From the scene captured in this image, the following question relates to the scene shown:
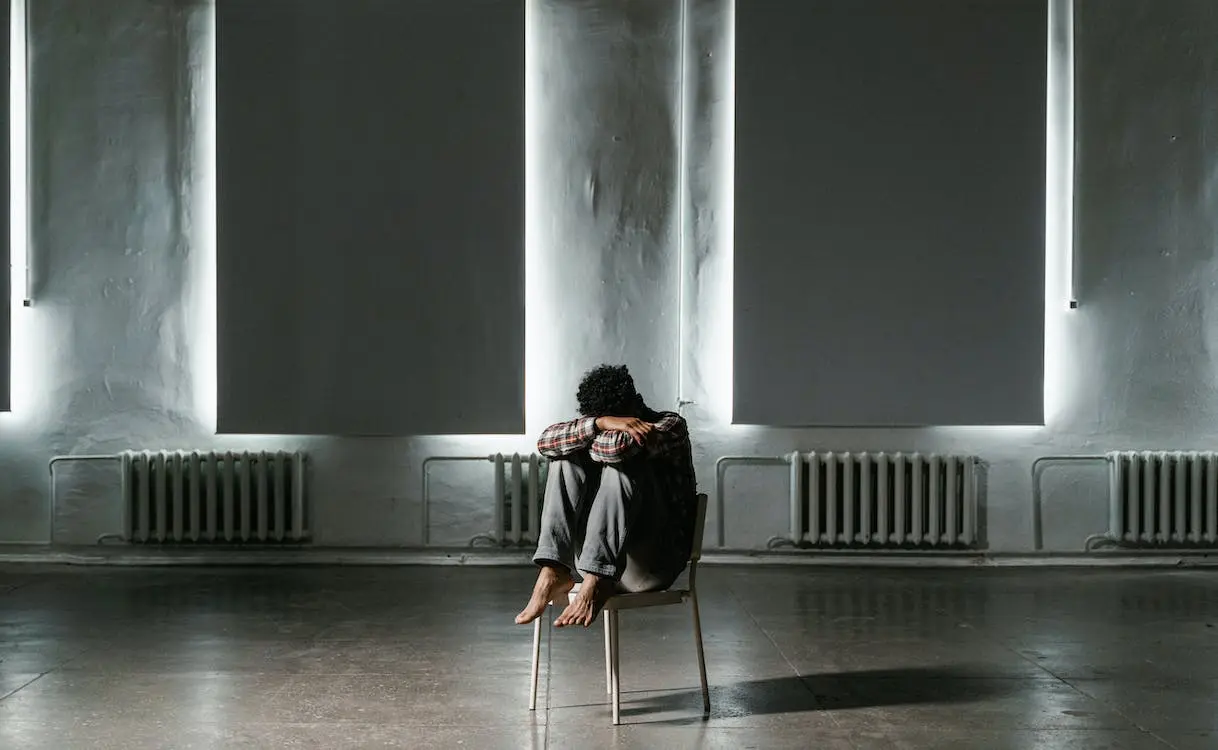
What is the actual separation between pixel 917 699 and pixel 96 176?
5494 mm

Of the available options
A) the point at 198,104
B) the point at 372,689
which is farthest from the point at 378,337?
the point at 372,689

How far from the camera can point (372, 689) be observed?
3707 millimetres

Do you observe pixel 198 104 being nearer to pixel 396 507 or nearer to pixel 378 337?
pixel 378 337

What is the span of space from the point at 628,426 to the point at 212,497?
13.5 feet

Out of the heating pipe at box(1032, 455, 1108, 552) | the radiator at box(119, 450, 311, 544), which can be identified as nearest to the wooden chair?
the radiator at box(119, 450, 311, 544)

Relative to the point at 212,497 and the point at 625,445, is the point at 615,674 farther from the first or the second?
the point at 212,497

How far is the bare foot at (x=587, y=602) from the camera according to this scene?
317cm

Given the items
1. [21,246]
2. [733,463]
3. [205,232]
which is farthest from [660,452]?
[21,246]

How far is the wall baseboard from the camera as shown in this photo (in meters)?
6.70

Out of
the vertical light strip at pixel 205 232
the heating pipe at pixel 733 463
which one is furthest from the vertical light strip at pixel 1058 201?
the vertical light strip at pixel 205 232

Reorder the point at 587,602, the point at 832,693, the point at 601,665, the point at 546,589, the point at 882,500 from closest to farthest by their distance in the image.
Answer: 1. the point at 587,602
2. the point at 546,589
3. the point at 832,693
4. the point at 601,665
5. the point at 882,500

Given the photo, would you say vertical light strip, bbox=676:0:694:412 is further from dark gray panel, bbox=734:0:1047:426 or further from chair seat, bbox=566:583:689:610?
chair seat, bbox=566:583:689:610

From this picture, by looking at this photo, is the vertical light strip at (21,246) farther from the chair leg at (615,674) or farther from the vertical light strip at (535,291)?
the chair leg at (615,674)

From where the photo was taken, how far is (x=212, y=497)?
660 cm
